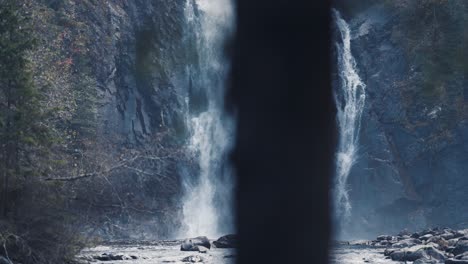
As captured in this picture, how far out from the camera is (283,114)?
43531 mm

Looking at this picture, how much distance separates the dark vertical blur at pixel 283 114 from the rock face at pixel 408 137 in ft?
7.79

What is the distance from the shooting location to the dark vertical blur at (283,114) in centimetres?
4056

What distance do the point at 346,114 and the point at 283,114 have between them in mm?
3890

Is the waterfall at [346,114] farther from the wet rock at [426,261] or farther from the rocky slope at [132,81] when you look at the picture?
the wet rock at [426,261]

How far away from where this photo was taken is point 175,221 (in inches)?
1515

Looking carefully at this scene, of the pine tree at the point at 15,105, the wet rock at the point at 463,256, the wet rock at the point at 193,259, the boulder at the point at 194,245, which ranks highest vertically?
the pine tree at the point at 15,105

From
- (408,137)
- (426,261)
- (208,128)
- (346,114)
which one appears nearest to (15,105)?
(426,261)

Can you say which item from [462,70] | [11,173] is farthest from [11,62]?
[462,70]

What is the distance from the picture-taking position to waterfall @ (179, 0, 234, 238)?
1556 inches

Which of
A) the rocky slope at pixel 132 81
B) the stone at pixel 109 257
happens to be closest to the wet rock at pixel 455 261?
the stone at pixel 109 257

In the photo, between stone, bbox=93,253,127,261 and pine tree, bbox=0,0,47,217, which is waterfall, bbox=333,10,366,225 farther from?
pine tree, bbox=0,0,47,217

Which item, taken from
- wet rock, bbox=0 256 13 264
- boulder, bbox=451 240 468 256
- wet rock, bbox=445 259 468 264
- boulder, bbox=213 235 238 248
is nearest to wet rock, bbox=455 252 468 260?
wet rock, bbox=445 259 468 264

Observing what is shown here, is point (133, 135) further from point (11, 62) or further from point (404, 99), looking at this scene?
point (11, 62)

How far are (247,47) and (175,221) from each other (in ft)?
43.2
